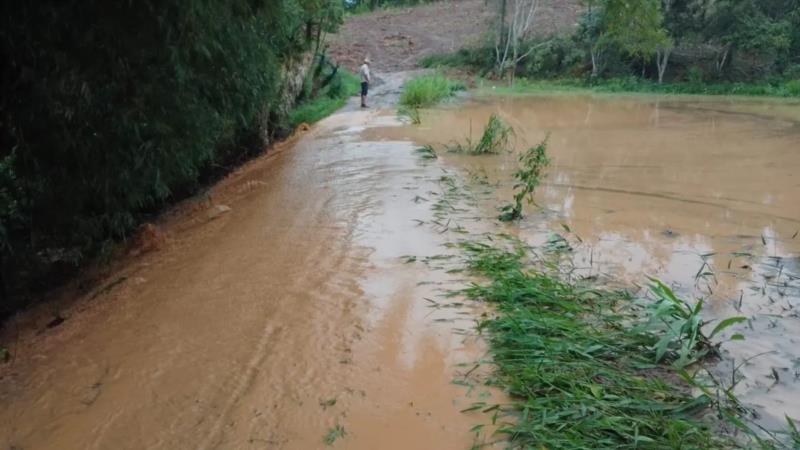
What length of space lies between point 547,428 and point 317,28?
46.8 ft

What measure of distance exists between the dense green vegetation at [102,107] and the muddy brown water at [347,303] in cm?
81

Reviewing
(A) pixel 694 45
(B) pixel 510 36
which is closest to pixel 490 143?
(B) pixel 510 36

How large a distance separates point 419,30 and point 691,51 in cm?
1714

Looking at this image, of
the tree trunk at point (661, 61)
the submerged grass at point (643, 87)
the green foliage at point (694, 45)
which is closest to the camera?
the submerged grass at point (643, 87)

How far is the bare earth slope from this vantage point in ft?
106

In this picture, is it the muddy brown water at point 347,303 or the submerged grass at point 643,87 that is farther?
the submerged grass at point 643,87

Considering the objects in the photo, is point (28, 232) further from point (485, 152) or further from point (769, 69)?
point (769, 69)

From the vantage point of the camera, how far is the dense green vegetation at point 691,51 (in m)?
23.1

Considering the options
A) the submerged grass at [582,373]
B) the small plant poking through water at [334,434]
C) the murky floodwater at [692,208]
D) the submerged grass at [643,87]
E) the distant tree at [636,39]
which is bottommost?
the submerged grass at [643,87]

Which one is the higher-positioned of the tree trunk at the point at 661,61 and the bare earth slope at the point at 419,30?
the bare earth slope at the point at 419,30

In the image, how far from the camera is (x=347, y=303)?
15.7 ft

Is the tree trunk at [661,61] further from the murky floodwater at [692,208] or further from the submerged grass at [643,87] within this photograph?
the murky floodwater at [692,208]

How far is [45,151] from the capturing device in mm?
4664

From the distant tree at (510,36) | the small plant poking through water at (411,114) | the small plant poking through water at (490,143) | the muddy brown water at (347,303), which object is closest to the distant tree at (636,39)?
the distant tree at (510,36)
